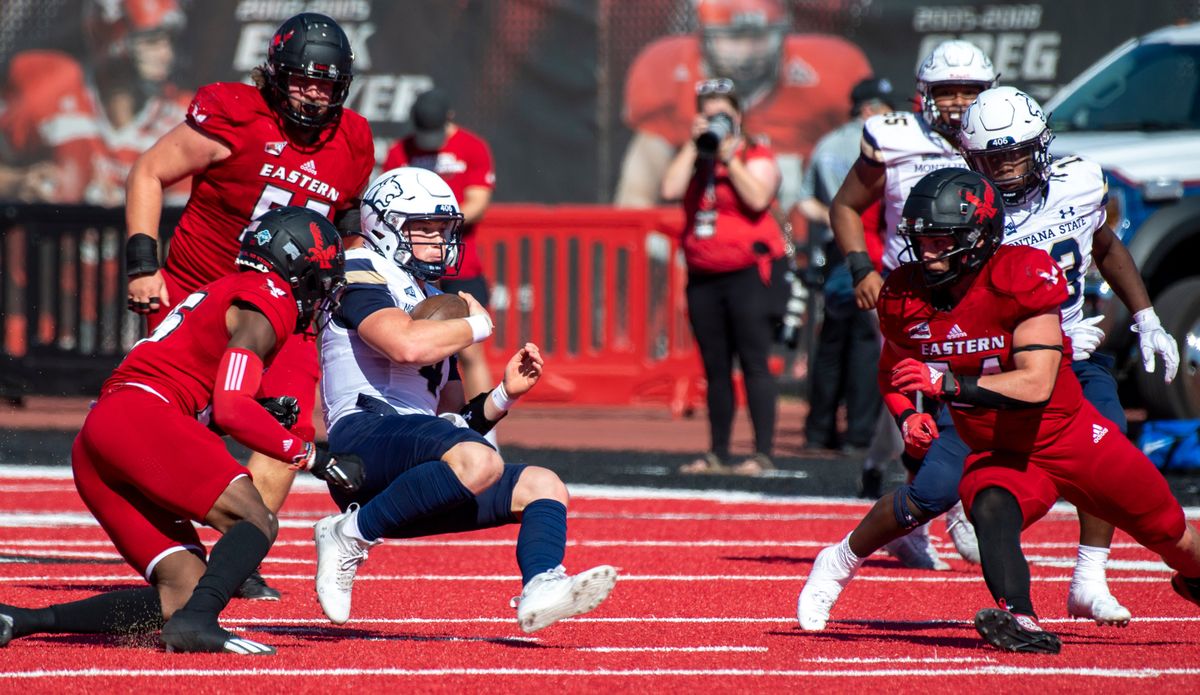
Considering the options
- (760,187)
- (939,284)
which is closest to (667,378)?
(760,187)

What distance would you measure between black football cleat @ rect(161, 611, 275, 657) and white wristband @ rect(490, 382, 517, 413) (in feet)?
3.65

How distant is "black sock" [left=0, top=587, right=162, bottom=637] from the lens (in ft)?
17.6

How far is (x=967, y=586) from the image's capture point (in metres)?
7.04

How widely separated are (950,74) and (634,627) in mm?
2662

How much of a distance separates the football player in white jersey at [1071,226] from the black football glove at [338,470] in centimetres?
239

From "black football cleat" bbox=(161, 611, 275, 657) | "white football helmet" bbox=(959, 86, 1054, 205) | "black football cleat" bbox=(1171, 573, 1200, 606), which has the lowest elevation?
"black football cleat" bbox=(161, 611, 275, 657)

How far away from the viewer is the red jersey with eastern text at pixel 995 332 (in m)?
5.55

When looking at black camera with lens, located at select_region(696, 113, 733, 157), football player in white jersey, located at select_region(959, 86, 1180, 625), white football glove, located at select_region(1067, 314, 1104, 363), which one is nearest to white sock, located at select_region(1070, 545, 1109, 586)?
football player in white jersey, located at select_region(959, 86, 1180, 625)

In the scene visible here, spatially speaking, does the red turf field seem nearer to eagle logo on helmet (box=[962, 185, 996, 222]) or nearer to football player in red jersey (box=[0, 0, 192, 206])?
eagle logo on helmet (box=[962, 185, 996, 222])

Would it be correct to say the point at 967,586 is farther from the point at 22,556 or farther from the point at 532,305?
the point at 532,305

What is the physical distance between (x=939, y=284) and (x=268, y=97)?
2.58 metres

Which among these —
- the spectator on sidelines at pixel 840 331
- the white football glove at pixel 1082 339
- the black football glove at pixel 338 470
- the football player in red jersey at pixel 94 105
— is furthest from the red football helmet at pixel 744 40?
the black football glove at pixel 338 470

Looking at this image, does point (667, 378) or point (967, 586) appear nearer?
point (967, 586)

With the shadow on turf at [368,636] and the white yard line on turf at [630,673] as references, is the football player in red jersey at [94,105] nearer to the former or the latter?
the shadow on turf at [368,636]
